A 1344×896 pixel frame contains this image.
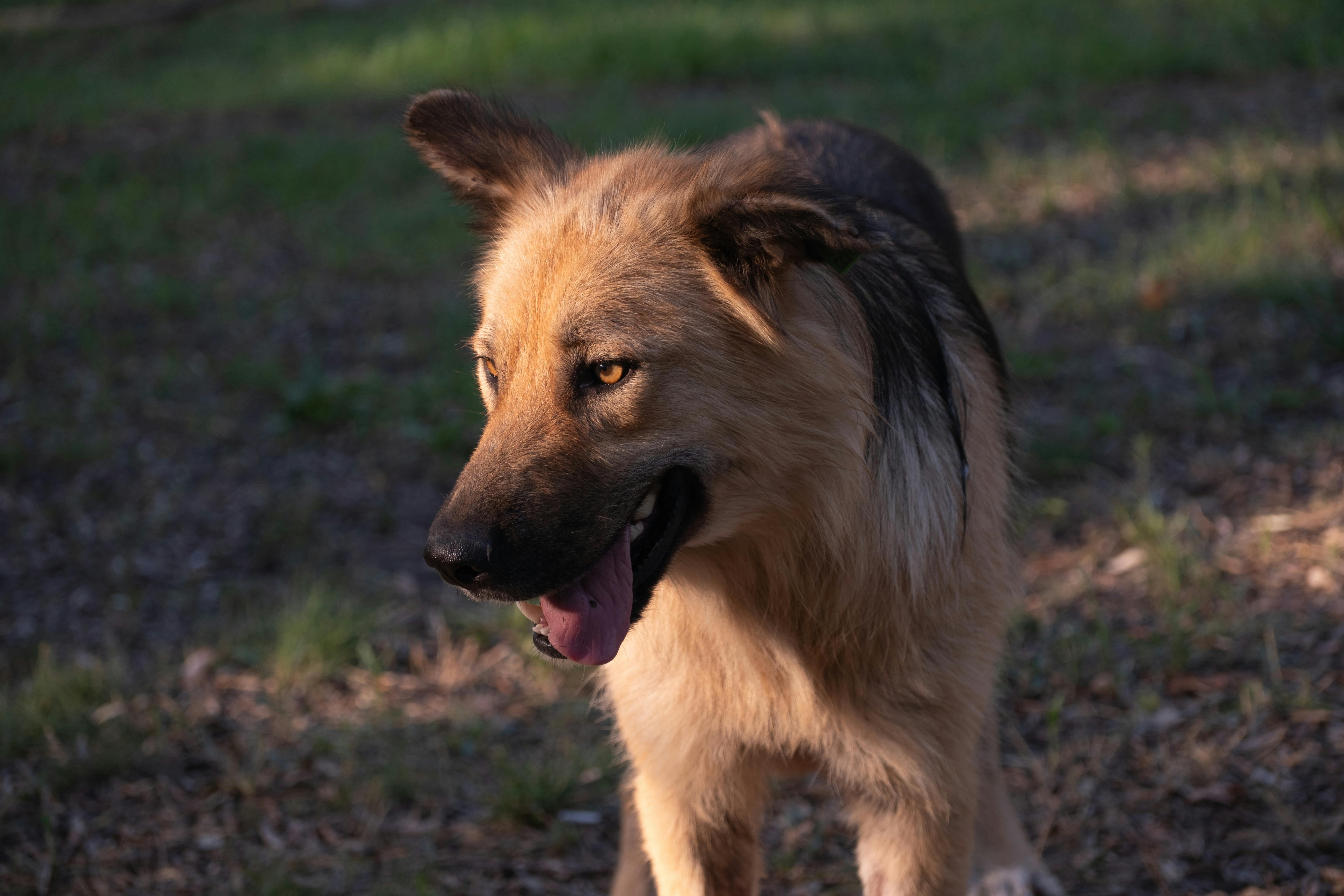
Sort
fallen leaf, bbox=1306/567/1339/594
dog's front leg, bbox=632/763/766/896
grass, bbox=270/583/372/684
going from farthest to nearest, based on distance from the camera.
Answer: grass, bbox=270/583/372/684
fallen leaf, bbox=1306/567/1339/594
dog's front leg, bbox=632/763/766/896

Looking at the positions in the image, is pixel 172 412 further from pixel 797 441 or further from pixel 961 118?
pixel 961 118

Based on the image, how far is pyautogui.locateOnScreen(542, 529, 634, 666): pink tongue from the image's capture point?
2035 millimetres

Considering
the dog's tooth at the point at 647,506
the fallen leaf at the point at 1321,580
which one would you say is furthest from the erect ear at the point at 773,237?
the fallen leaf at the point at 1321,580

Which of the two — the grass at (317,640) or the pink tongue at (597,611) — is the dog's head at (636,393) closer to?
the pink tongue at (597,611)

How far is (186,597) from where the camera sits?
4.31m

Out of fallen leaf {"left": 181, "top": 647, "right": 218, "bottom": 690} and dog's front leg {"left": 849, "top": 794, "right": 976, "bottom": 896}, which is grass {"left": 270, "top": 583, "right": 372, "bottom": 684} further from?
dog's front leg {"left": 849, "top": 794, "right": 976, "bottom": 896}

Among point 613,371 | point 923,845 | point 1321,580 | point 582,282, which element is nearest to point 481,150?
point 582,282

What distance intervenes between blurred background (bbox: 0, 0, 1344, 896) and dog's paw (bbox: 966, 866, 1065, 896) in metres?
0.08

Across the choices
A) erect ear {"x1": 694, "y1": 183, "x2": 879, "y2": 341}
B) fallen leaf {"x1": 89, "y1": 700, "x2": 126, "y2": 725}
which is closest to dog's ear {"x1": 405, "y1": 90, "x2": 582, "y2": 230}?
erect ear {"x1": 694, "y1": 183, "x2": 879, "y2": 341}

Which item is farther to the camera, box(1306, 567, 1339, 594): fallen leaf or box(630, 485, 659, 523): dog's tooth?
box(1306, 567, 1339, 594): fallen leaf

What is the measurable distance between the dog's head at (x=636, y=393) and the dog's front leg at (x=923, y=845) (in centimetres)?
75

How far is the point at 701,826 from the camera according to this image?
7.77 feet

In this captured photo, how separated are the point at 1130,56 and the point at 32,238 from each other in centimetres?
786

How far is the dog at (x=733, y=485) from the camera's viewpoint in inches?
78.6
